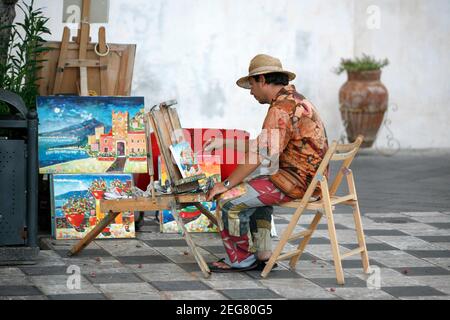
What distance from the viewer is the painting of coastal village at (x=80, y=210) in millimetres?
7559

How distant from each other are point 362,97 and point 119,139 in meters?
5.32

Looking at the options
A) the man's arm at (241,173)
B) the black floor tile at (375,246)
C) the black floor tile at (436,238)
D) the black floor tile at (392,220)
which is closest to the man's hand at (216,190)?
the man's arm at (241,173)

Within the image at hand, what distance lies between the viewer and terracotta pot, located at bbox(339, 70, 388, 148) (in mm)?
12547

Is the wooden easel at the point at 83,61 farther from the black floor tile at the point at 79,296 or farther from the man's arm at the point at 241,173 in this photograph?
the black floor tile at the point at 79,296

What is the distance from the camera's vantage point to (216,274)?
6.49 metres

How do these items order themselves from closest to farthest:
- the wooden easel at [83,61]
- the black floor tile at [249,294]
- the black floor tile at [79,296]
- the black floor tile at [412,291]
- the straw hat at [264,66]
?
the black floor tile at [79,296] → the black floor tile at [249,294] → the black floor tile at [412,291] → the straw hat at [264,66] → the wooden easel at [83,61]

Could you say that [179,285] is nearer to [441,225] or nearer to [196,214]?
[196,214]

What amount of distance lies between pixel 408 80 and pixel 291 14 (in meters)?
1.88

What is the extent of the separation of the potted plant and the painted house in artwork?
521cm

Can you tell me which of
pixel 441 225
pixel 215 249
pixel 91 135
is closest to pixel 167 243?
pixel 215 249

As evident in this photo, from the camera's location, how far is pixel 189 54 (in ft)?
39.4

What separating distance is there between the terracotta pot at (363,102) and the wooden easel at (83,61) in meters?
4.91

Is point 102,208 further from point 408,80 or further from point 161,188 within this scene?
point 408,80
